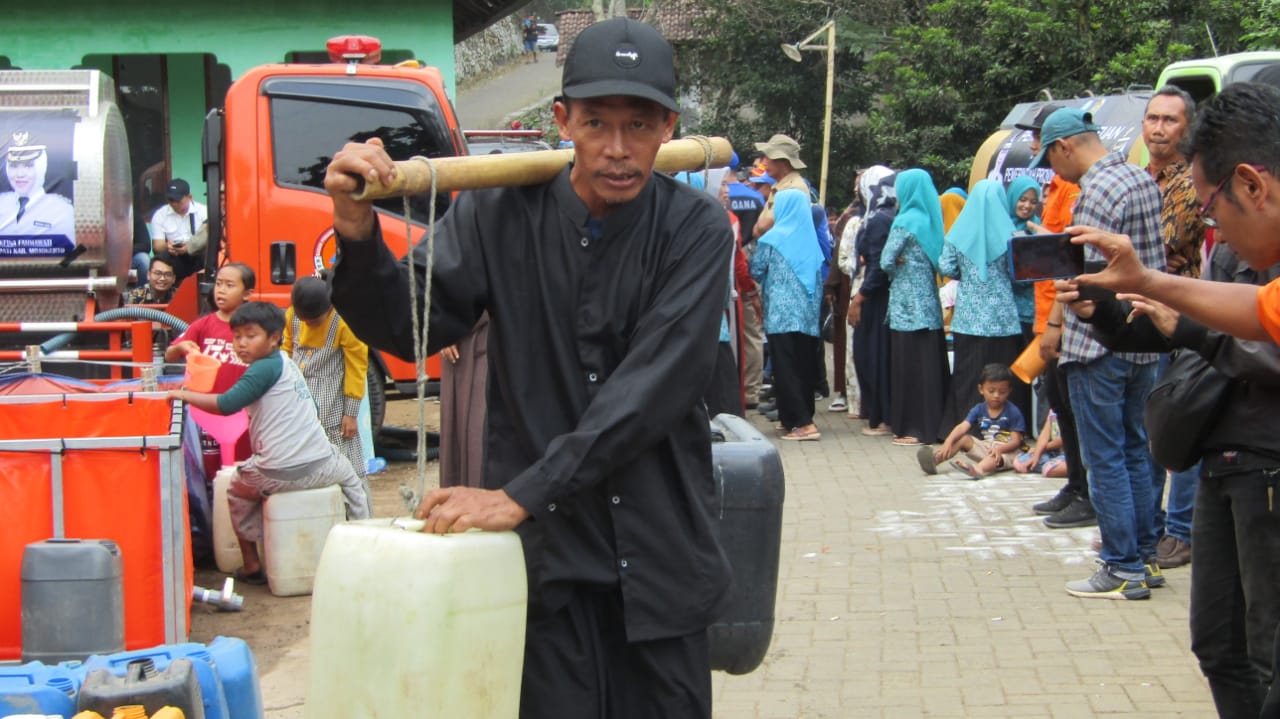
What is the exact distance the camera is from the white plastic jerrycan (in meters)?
2.35

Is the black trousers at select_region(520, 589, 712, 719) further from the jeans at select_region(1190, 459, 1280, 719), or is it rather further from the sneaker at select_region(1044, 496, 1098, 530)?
the sneaker at select_region(1044, 496, 1098, 530)

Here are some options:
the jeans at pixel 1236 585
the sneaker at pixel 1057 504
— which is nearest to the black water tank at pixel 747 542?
the jeans at pixel 1236 585

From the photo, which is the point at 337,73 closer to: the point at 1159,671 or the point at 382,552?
the point at 1159,671

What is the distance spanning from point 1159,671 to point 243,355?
4.15m

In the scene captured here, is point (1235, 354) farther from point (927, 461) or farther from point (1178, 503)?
point (927, 461)

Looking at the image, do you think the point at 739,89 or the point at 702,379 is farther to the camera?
the point at 739,89

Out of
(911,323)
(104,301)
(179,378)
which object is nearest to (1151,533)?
(911,323)

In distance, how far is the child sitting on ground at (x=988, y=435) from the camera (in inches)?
347

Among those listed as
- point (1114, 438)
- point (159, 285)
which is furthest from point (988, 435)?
point (159, 285)

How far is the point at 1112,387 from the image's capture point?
19.0 ft

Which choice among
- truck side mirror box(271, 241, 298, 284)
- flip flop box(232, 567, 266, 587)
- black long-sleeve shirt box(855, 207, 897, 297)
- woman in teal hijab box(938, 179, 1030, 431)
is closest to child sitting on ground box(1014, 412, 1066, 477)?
woman in teal hijab box(938, 179, 1030, 431)

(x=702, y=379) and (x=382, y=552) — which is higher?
(x=702, y=379)

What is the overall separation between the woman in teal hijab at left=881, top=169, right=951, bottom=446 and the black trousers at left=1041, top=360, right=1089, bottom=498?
2.38 metres

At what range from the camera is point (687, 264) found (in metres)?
2.69
